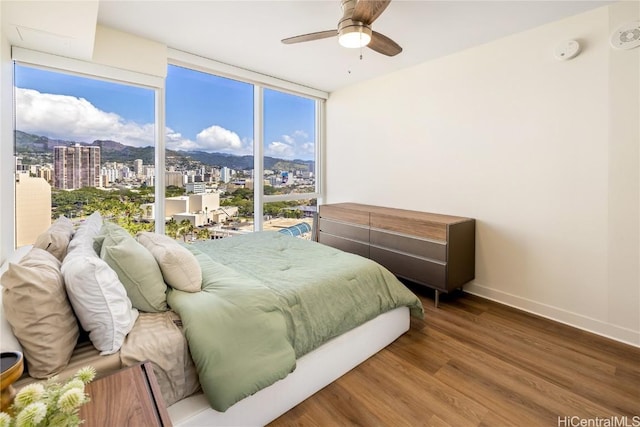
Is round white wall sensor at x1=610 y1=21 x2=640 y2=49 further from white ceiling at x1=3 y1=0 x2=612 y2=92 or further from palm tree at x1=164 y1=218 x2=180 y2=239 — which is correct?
palm tree at x1=164 y1=218 x2=180 y2=239

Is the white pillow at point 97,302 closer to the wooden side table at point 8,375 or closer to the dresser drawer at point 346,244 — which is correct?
the wooden side table at point 8,375

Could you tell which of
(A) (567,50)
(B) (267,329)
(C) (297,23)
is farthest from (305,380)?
(A) (567,50)

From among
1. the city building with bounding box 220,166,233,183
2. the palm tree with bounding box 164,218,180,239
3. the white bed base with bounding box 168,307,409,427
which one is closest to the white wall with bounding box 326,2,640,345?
the white bed base with bounding box 168,307,409,427

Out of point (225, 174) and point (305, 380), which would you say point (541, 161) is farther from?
point (225, 174)

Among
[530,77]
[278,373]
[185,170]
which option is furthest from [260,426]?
[530,77]

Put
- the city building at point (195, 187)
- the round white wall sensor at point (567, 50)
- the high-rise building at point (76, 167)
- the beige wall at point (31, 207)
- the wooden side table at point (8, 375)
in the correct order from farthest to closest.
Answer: the city building at point (195, 187), the high-rise building at point (76, 167), the beige wall at point (31, 207), the round white wall sensor at point (567, 50), the wooden side table at point (8, 375)

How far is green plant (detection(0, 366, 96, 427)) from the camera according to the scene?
583mm

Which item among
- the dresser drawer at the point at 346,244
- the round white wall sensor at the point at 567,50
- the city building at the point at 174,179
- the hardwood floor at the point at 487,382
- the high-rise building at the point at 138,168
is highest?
the round white wall sensor at the point at 567,50

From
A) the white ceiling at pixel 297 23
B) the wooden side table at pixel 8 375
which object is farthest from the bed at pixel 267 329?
the white ceiling at pixel 297 23

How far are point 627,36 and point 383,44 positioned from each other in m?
1.74

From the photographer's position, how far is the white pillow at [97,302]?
3.97ft

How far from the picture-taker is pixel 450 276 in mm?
2859

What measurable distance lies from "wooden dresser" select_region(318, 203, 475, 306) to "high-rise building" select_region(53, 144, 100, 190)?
106 inches

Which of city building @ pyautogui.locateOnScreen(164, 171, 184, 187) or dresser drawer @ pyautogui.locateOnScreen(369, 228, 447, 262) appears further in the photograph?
city building @ pyautogui.locateOnScreen(164, 171, 184, 187)
